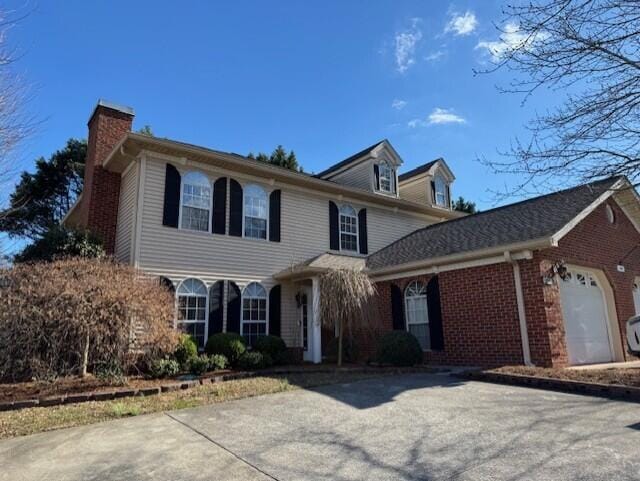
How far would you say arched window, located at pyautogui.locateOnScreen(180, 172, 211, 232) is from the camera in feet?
39.3

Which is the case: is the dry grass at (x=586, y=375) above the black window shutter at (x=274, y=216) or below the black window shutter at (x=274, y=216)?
below

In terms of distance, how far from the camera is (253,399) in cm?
740

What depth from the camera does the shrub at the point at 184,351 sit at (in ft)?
32.8

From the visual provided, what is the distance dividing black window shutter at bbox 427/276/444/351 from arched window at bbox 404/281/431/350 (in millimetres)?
241

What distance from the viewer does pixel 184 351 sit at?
10.1 meters

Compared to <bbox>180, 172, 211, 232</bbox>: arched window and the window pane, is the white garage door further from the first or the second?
<bbox>180, 172, 211, 232</bbox>: arched window

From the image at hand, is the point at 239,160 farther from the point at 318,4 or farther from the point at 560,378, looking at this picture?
the point at 560,378

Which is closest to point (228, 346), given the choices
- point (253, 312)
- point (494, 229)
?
point (253, 312)

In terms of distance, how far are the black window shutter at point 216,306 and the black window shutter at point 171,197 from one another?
2.08 m

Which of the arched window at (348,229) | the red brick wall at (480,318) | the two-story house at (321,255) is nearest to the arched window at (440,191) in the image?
the two-story house at (321,255)

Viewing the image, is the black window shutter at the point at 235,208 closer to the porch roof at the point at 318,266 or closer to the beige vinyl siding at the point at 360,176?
the porch roof at the point at 318,266

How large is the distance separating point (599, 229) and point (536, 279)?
430 cm

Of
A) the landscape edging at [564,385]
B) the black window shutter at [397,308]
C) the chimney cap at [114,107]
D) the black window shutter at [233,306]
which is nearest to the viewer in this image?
the landscape edging at [564,385]

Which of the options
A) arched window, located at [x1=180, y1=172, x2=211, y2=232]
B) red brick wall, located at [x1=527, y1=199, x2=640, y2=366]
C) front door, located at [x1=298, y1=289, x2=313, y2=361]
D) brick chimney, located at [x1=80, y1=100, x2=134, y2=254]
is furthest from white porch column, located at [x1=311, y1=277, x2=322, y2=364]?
brick chimney, located at [x1=80, y1=100, x2=134, y2=254]
